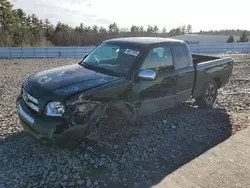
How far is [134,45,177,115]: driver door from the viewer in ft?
12.7

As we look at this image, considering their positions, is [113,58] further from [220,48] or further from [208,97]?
[220,48]

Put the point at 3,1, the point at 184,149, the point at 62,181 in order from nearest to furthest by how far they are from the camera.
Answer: the point at 62,181, the point at 184,149, the point at 3,1

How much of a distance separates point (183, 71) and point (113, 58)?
149 centimetres

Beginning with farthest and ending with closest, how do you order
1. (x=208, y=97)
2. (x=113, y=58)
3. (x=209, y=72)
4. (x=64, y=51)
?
1. (x=64, y=51)
2. (x=208, y=97)
3. (x=209, y=72)
4. (x=113, y=58)

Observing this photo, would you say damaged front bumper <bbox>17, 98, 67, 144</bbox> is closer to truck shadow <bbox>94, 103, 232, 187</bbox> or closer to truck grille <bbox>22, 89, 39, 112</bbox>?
truck grille <bbox>22, 89, 39, 112</bbox>

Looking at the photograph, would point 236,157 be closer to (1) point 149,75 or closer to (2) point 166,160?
(2) point 166,160

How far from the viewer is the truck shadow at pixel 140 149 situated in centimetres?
307

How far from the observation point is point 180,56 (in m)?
4.64

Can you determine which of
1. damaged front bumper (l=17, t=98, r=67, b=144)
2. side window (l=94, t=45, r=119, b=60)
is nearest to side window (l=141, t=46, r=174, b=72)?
side window (l=94, t=45, r=119, b=60)

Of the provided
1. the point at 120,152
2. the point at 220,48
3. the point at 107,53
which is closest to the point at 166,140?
the point at 120,152

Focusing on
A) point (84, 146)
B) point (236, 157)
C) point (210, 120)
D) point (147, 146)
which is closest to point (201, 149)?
point (236, 157)

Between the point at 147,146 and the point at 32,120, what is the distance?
188 cm

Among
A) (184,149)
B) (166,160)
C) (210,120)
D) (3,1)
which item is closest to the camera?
(166,160)

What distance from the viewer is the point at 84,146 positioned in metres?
3.62
